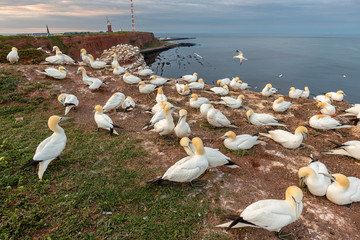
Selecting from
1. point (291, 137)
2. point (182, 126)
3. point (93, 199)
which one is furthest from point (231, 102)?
point (93, 199)

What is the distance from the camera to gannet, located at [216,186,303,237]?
386 cm

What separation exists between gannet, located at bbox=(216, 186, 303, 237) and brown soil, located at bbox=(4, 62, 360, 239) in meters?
0.46

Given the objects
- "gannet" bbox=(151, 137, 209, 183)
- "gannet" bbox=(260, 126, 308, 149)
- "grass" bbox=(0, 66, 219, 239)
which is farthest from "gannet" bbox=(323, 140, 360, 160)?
"grass" bbox=(0, 66, 219, 239)

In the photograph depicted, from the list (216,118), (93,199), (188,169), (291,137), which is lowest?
(93,199)

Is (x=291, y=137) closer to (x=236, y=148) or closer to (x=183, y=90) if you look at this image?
(x=236, y=148)

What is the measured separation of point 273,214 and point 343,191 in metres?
2.59

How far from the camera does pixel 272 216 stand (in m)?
3.88

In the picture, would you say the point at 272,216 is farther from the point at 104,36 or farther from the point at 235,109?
the point at 104,36

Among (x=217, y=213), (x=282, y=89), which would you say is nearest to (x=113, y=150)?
(x=217, y=213)

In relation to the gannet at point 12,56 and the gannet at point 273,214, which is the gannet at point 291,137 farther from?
the gannet at point 12,56

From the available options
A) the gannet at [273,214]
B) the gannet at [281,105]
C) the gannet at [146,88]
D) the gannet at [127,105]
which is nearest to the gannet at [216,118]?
the gannet at [281,105]

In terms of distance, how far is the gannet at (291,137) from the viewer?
7254mm

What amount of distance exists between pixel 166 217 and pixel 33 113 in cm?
977

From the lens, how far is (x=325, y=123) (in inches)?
344
